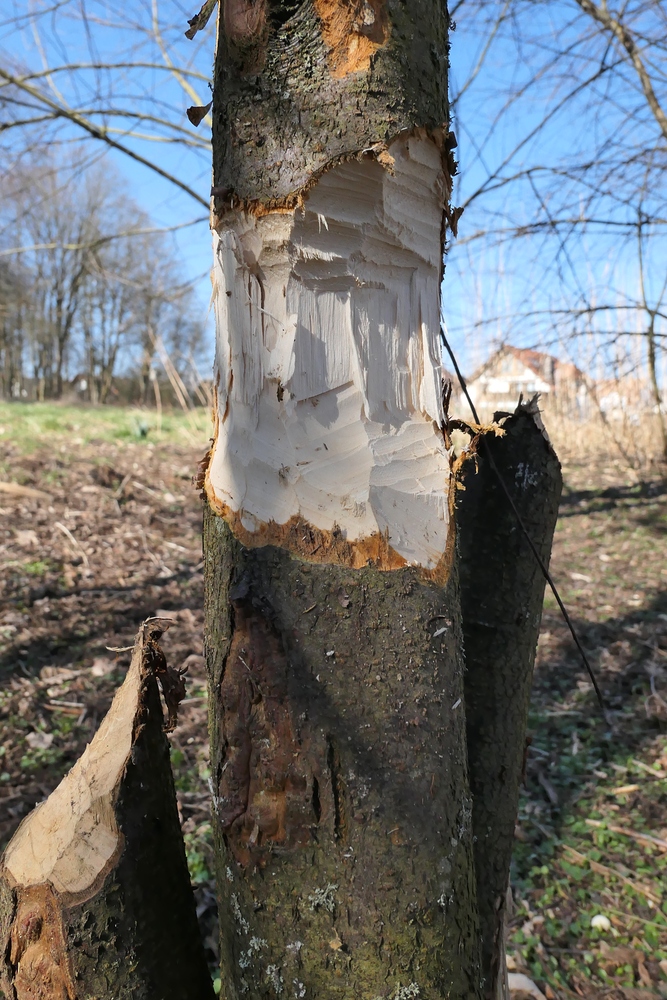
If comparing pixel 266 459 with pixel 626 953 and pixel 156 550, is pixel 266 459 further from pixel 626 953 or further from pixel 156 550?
pixel 156 550

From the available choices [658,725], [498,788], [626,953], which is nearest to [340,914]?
[498,788]

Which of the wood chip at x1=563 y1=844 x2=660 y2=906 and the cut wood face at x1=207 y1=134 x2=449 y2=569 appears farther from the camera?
the wood chip at x1=563 y1=844 x2=660 y2=906

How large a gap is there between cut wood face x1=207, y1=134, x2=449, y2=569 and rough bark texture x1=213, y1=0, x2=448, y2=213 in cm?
4

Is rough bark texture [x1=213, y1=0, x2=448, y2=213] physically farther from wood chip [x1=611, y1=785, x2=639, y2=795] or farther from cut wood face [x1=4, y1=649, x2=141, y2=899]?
wood chip [x1=611, y1=785, x2=639, y2=795]

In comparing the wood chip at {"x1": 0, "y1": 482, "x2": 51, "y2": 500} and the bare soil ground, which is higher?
the wood chip at {"x1": 0, "y1": 482, "x2": 51, "y2": 500}

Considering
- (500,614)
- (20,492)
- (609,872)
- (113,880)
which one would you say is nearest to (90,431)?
(20,492)

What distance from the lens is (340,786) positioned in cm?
83

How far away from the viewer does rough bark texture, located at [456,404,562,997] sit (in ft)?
3.79

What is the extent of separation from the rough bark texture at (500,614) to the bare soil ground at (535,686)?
0.98 metres

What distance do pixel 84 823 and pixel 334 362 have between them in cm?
77

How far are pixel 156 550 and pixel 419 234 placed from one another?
3918 mm

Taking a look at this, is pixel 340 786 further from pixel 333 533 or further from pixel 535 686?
pixel 535 686

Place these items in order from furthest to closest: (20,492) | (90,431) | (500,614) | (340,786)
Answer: (90,431), (20,492), (500,614), (340,786)

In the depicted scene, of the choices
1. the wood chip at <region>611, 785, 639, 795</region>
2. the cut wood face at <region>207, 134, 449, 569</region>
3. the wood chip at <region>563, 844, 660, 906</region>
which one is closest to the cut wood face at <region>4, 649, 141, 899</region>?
the cut wood face at <region>207, 134, 449, 569</region>
